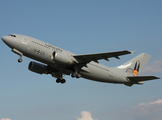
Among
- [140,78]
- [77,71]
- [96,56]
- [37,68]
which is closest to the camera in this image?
[96,56]

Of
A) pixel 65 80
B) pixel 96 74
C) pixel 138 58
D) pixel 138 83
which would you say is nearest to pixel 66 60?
pixel 96 74

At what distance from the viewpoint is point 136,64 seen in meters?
39.4

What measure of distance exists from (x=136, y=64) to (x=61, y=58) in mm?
15226

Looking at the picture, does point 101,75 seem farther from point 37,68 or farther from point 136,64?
point 37,68

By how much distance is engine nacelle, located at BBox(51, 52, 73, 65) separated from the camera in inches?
1157

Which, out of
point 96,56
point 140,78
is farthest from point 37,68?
point 140,78

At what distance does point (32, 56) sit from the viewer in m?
29.1

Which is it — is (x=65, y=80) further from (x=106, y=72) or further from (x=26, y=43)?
(x=26, y=43)

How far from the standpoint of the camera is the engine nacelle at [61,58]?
2939 centimetres

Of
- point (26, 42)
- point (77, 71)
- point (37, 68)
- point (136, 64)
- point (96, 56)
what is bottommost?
point (77, 71)

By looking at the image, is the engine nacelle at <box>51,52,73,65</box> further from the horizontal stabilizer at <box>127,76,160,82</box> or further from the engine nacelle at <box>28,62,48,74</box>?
the horizontal stabilizer at <box>127,76,160,82</box>

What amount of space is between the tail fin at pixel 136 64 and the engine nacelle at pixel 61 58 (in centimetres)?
1022

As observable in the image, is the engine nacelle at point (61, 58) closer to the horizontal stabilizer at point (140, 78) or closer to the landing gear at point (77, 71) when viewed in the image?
the landing gear at point (77, 71)

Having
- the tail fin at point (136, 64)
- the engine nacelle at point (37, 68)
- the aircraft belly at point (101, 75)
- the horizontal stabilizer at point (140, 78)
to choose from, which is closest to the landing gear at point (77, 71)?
the aircraft belly at point (101, 75)
